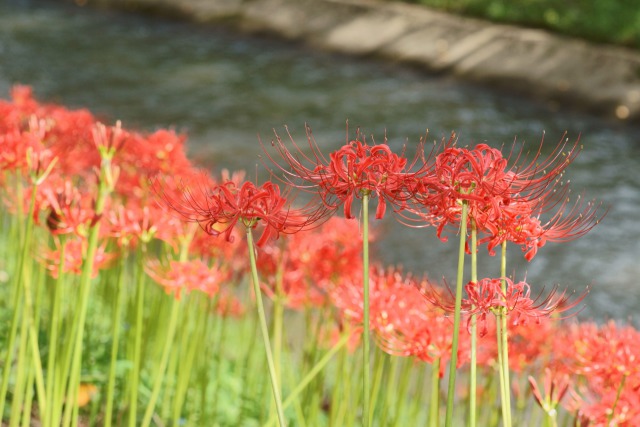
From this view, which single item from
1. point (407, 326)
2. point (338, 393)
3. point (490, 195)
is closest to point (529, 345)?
point (338, 393)

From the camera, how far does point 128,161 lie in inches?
110

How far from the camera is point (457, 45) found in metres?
11.2

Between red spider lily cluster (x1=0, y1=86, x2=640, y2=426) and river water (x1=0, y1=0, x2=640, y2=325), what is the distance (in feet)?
11.6

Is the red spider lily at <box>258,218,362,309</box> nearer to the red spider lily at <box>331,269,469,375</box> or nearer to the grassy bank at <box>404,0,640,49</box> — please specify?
the red spider lily at <box>331,269,469,375</box>

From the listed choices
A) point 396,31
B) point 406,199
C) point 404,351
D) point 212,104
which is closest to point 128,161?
point 404,351

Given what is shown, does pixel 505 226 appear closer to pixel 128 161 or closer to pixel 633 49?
pixel 128 161

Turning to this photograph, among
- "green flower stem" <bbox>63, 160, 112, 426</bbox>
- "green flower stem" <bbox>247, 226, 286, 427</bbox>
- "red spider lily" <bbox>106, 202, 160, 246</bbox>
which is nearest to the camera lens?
"green flower stem" <bbox>247, 226, 286, 427</bbox>

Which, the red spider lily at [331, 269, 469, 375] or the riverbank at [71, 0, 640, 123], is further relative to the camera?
the riverbank at [71, 0, 640, 123]

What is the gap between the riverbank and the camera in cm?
991

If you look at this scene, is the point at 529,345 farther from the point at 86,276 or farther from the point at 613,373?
the point at 86,276

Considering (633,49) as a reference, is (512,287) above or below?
below

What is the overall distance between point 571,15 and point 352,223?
28.9 ft

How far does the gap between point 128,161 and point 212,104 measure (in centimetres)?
736

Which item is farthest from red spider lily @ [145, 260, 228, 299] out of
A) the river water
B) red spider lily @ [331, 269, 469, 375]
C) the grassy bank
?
the grassy bank
